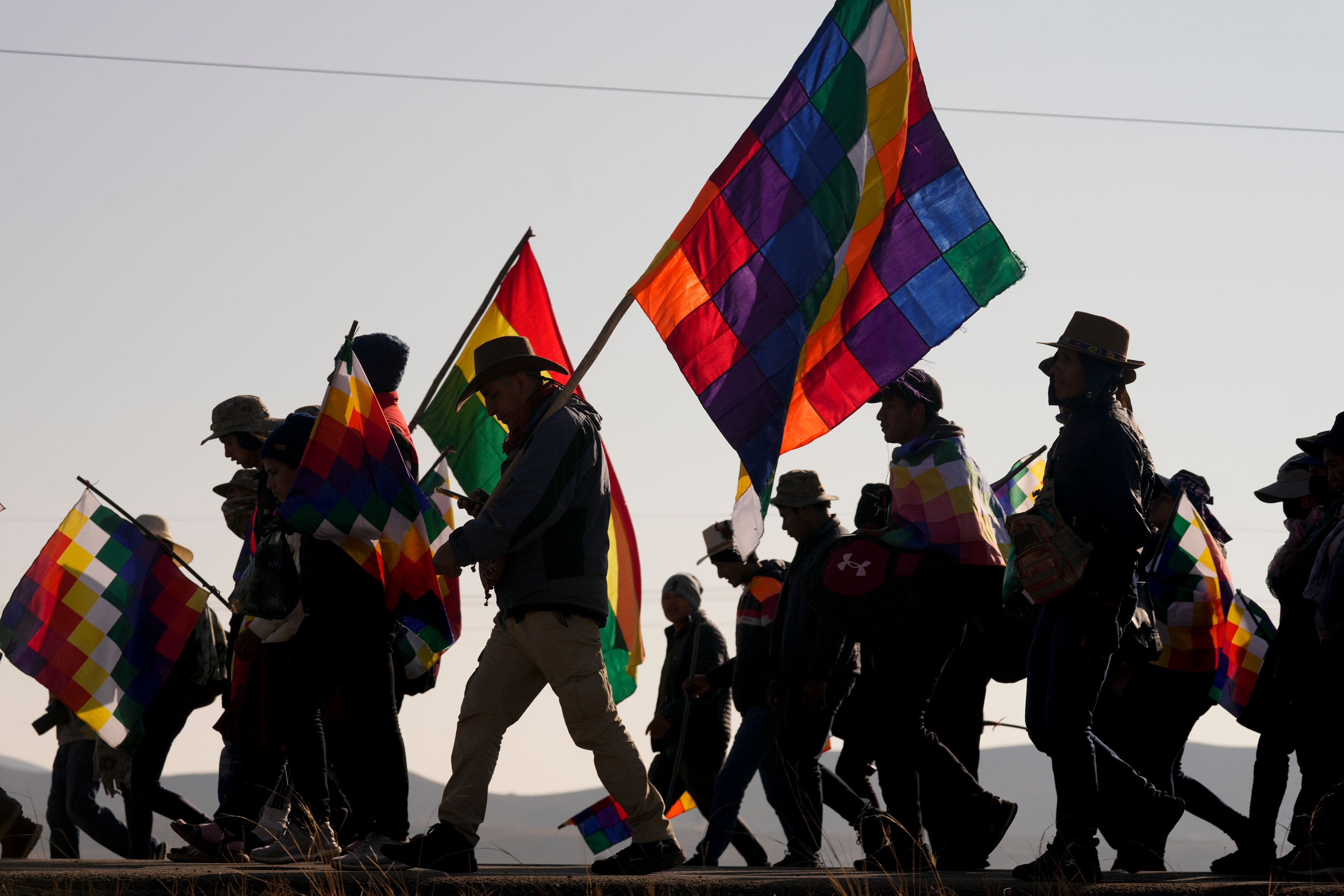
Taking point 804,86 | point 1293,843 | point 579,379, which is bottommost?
point 1293,843

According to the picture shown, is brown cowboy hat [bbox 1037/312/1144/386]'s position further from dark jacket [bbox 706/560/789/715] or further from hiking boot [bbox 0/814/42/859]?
hiking boot [bbox 0/814/42/859]

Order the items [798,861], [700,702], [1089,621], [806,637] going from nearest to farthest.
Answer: [1089,621] < [806,637] < [798,861] < [700,702]

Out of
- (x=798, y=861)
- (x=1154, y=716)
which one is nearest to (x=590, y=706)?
(x=798, y=861)

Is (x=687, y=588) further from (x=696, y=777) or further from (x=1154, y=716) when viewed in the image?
(x=1154, y=716)

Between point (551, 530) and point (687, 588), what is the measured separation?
491 cm

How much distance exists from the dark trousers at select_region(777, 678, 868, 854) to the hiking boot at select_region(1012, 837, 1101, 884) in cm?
185

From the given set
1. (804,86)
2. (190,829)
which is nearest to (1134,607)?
(804,86)

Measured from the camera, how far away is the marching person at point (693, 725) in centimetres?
1030

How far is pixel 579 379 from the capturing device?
616 centimetres

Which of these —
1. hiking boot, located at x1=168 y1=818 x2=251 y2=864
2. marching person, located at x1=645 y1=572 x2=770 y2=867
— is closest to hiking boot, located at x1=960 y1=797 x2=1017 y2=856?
hiking boot, located at x1=168 y1=818 x2=251 y2=864

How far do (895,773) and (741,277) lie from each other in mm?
2193

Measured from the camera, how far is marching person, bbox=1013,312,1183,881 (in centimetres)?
567

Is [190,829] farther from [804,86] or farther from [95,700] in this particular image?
[804,86]

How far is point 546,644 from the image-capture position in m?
5.83
